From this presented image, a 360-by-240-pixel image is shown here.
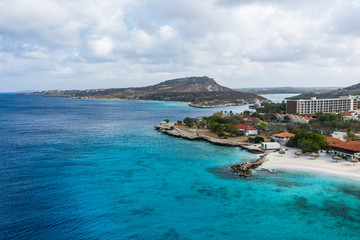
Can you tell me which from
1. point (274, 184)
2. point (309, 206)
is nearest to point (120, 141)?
point (274, 184)

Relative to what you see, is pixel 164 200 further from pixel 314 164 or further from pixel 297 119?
pixel 297 119

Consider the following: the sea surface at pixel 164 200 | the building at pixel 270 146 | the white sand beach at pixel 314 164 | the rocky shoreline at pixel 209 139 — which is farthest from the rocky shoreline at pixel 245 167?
the rocky shoreline at pixel 209 139

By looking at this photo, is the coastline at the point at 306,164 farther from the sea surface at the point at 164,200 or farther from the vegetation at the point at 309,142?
the sea surface at the point at 164,200

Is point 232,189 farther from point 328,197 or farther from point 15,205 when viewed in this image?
point 15,205

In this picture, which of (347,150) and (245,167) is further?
(347,150)

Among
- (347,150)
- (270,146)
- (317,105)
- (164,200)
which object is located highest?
(317,105)

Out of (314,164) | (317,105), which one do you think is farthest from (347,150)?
(317,105)
